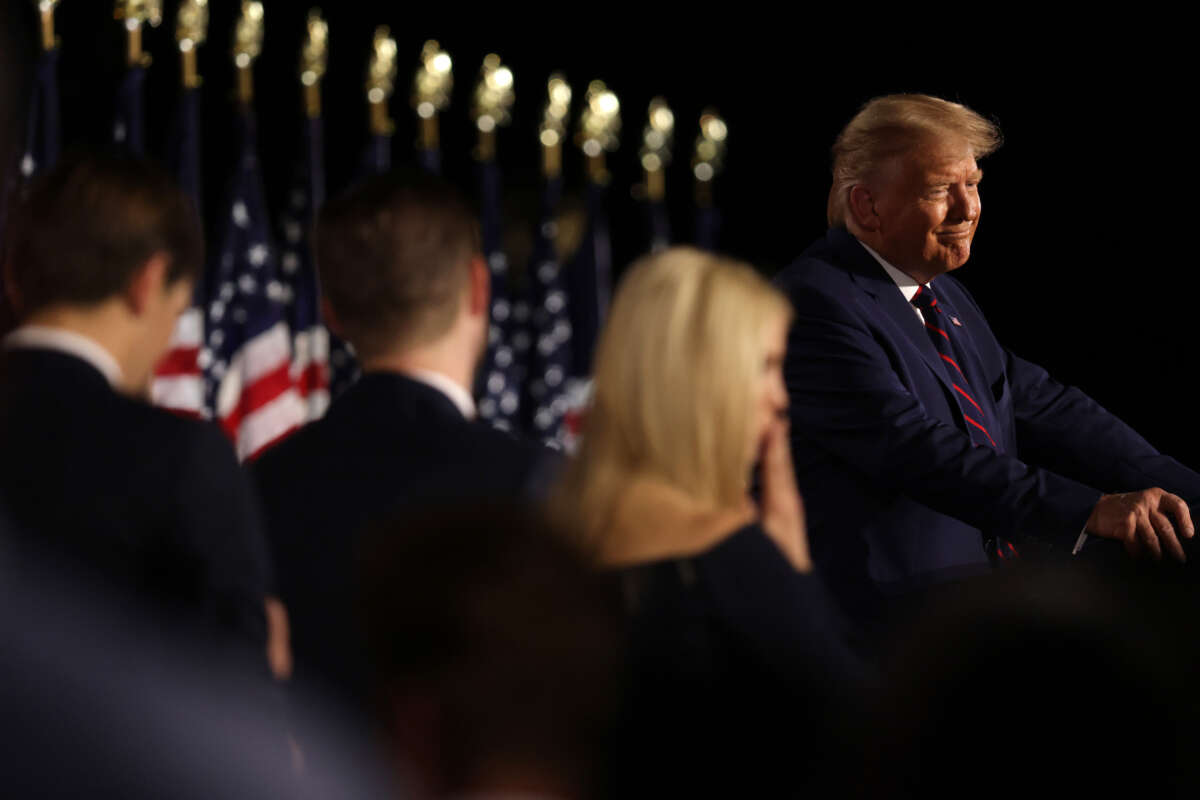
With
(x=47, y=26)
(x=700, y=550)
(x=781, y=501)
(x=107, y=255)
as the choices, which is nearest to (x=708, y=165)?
(x=47, y=26)

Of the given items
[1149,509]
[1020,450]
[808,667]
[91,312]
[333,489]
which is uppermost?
[91,312]

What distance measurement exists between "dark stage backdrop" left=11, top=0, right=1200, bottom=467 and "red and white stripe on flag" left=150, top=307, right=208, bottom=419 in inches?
32.3

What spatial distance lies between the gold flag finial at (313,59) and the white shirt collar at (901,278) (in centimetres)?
252

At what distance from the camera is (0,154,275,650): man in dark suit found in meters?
1.73

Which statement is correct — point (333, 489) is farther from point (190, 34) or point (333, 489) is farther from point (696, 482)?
point (190, 34)

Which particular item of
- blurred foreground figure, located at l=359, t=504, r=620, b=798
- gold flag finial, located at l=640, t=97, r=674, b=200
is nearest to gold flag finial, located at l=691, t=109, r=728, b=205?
gold flag finial, located at l=640, t=97, r=674, b=200

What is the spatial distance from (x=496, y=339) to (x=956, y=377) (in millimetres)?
2904

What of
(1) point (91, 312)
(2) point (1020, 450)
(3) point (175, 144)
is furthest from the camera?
(3) point (175, 144)

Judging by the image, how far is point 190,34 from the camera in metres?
4.85

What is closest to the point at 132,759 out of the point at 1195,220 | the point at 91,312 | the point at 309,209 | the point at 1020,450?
the point at 91,312

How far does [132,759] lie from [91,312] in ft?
1.74

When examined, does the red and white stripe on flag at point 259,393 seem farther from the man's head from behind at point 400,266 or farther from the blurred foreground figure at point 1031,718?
the blurred foreground figure at point 1031,718

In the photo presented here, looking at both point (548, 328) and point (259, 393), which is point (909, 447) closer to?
point (259, 393)

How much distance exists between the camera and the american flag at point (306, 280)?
526 centimetres
